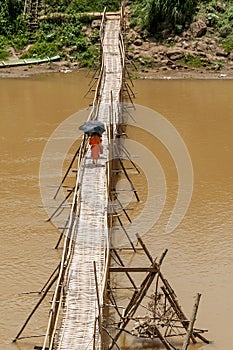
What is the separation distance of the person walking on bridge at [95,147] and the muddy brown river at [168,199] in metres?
1.68

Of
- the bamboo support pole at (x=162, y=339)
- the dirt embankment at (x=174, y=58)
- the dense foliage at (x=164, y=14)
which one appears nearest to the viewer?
the bamboo support pole at (x=162, y=339)

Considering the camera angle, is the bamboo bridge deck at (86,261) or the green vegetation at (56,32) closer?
the bamboo bridge deck at (86,261)

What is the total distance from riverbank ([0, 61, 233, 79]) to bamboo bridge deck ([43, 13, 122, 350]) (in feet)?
35.0

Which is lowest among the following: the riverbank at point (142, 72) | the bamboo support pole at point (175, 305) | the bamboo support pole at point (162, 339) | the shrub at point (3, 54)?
the bamboo support pole at point (162, 339)

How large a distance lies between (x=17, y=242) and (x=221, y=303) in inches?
165

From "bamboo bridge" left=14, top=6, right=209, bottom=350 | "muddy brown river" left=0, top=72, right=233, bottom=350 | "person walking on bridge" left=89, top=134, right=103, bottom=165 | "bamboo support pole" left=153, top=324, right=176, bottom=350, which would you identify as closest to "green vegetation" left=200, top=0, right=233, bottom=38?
"muddy brown river" left=0, top=72, right=233, bottom=350

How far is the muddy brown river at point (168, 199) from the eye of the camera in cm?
1017

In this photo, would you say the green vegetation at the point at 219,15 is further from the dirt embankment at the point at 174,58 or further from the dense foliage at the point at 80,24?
the dirt embankment at the point at 174,58

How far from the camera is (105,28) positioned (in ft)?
75.6

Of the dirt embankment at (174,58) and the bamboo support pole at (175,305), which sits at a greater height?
the dirt embankment at (174,58)

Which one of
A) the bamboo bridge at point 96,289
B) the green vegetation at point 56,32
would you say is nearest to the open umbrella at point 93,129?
the bamboo bridge at point 96,289

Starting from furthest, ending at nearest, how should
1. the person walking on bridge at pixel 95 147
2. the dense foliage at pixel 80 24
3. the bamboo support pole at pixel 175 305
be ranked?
the dense foliage at pixel 80 24, the person walking on bridge at pixel 95 147, the bamboo support pole at pixel 175 305

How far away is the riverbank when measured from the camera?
24.3m

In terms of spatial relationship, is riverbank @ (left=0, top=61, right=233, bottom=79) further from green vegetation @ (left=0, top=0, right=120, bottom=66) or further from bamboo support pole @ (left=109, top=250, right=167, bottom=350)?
bamboo support pole @ (left=109, top=250, right=167, bottom=350)
